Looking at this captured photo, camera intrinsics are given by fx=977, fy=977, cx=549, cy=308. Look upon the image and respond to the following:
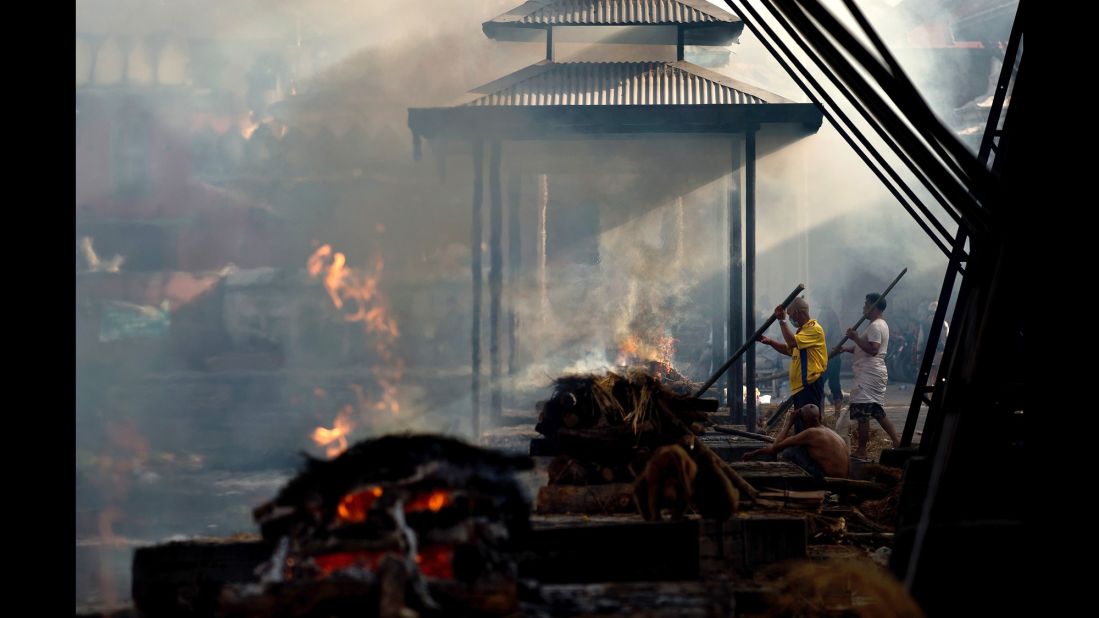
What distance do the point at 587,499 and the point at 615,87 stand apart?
7074 millimetres

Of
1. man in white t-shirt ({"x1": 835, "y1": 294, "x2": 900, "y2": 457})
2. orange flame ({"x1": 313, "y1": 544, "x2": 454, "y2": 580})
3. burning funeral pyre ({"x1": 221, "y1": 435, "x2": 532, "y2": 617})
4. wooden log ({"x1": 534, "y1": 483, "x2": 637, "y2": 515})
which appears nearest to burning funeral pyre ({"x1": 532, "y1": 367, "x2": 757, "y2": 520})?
wooden log ({"x1": 534, "y1": 483, "x2": 637, "y2": 515})

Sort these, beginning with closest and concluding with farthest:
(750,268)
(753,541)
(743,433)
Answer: (753,541), (743,433), (750,268)

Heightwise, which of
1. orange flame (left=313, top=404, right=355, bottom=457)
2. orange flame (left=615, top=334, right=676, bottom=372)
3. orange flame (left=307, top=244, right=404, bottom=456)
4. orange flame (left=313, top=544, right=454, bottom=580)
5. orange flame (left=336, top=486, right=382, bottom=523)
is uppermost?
orange flame (left=307, top=244, right=404, bottom=456)

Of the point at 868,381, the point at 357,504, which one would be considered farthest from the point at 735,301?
the point at 357,504

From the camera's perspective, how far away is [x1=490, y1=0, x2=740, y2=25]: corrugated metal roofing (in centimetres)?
1225

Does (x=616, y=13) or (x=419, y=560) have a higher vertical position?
(x=616, y=13)

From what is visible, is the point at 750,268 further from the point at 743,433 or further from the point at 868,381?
the point at 743,433

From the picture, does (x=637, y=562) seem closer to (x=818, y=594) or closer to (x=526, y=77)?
(x=818, y=594)

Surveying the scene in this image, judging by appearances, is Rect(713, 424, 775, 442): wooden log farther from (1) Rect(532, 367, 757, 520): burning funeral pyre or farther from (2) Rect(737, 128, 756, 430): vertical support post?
(1) Rect(532, 367, 757, 520): burning funeral pyre

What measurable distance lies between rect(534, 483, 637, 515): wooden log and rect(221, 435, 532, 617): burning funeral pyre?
1.65 meters

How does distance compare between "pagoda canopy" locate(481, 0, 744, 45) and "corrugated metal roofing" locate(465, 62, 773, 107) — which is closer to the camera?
"corrugated metal roofing" locate(465, 62, 773, 107)

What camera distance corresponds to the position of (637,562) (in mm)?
4562

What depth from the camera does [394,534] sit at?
3.45 m

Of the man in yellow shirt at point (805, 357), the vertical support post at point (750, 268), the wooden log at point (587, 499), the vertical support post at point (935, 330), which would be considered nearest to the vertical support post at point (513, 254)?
the vertical support post at point (750, 268)
